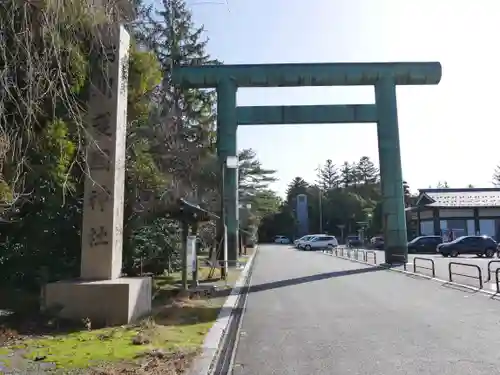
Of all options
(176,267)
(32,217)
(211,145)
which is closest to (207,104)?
(211,145)

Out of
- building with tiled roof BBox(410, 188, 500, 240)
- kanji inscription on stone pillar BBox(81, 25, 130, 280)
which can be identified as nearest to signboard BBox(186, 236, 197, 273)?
kanji inscription on stone pillar BBox(81, 25, 130, 280)

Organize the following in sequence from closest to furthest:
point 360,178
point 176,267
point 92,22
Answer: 1. point 92,22
2. point 176,267
3. point 360,178

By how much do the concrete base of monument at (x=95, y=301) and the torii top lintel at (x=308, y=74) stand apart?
15904mm

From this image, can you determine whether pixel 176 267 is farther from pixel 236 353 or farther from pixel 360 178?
pixel 360 178

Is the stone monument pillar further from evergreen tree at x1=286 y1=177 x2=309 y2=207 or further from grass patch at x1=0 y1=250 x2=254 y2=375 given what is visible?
evergreen tree at x1=286 y1=177 x2=309 y2=207

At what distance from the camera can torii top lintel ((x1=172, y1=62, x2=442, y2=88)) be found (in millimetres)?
23375

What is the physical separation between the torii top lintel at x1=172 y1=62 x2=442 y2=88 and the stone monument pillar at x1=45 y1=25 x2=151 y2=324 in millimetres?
13302

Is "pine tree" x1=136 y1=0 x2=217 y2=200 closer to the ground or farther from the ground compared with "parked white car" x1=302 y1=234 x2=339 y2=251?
farther from the ground

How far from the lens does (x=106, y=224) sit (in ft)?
32.5

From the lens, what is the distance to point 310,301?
13.2m

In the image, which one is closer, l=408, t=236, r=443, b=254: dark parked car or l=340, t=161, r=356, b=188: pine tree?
l=408, t=236, r=443, b=254: dark parked car

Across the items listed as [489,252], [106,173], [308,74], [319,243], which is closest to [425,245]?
[489,252]

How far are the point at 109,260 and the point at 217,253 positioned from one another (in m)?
11.7

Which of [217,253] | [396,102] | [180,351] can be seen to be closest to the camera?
[180,351]
